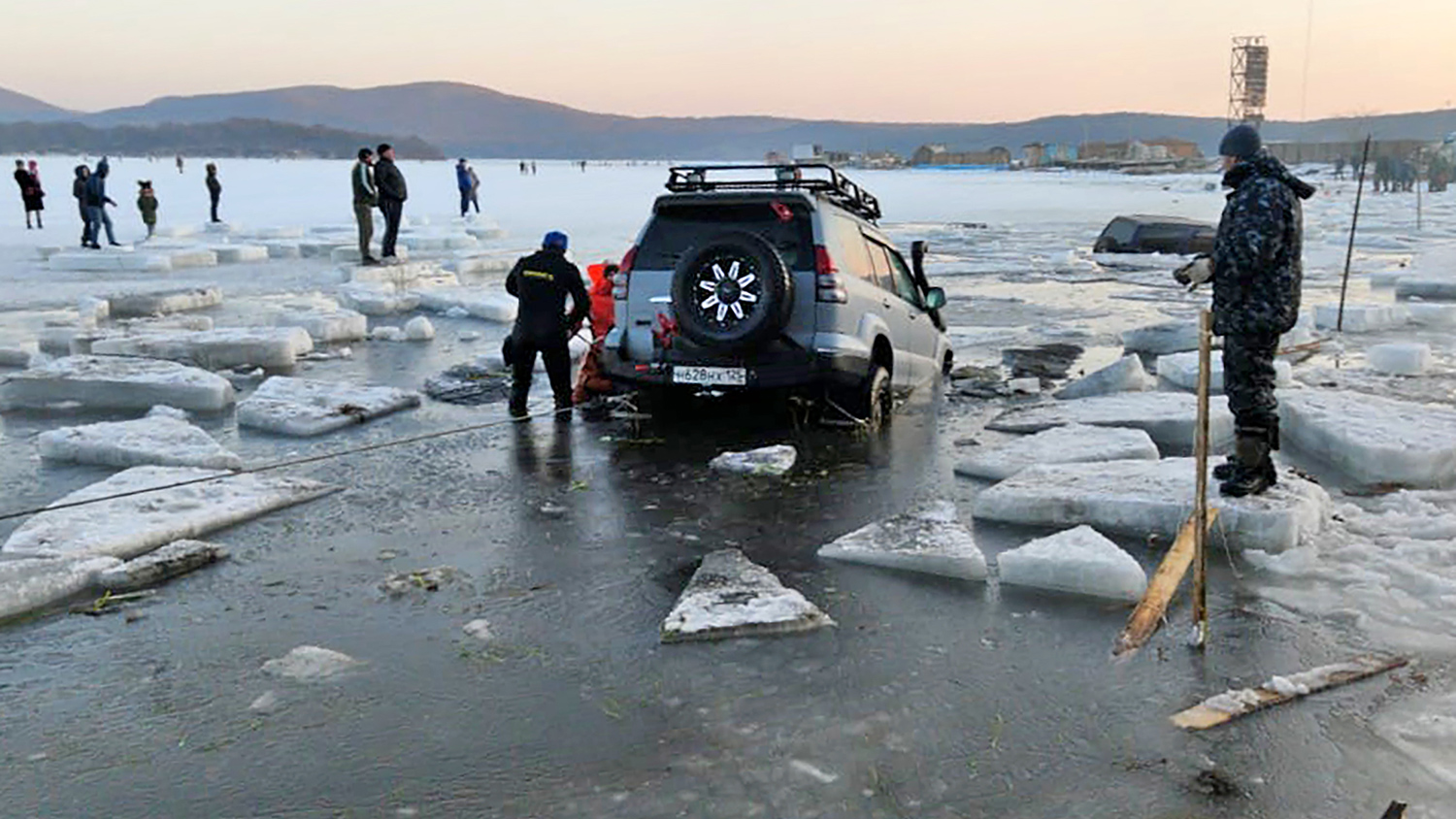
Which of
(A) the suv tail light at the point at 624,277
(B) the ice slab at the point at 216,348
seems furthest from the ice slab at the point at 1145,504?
(B) the ice slab at the point at 216,348

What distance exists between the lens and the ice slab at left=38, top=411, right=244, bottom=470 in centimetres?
724

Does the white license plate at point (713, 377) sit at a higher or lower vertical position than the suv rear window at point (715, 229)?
lower

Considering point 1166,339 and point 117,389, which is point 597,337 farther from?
point 1166,339

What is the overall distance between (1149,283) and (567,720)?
721 inches

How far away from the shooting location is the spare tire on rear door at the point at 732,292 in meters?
7.71

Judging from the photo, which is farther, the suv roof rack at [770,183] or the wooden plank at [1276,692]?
the suv roof rack at [770,183]

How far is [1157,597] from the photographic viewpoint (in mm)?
4750

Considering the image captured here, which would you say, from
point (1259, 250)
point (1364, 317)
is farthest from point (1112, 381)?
point (1364, 317)

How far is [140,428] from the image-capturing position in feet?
25.8

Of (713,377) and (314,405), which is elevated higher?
(713,377)

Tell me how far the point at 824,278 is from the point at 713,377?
3.41 feet

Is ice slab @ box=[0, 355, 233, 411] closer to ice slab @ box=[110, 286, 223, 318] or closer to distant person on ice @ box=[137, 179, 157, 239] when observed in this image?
ice slab @ box=[110, 286, 223, 318]

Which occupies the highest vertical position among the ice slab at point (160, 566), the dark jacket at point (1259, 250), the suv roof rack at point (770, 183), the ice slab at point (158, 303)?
the suv roof rack at point (770, 183)

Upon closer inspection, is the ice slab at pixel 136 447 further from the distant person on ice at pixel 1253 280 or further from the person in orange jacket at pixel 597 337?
the distant person on ice at pixel 1253 280
